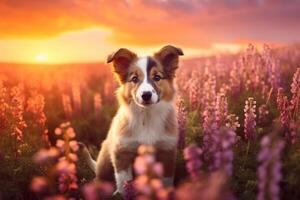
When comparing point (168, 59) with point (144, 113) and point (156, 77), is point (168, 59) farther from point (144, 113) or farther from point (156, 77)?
point (144, 113)

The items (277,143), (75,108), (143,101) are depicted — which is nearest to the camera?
(277,143)

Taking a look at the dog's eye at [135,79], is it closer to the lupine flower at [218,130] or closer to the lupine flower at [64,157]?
the lupine flower at [218,130]

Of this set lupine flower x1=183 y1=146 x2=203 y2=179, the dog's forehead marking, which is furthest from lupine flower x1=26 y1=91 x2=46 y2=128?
lupine flower x1=183 y1=146 x2=203 y2=179

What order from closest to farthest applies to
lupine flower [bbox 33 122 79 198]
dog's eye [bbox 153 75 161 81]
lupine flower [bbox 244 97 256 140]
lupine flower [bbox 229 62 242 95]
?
lupine flower [bbox 33 122 79 198], dog's eye [bbox 153 75 161 81], lupine flower [bbox 244 97 256 140], lupine flower [bbox 229 62 242 95]

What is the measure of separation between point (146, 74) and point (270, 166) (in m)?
3.58

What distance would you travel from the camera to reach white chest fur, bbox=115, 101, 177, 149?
289 inches

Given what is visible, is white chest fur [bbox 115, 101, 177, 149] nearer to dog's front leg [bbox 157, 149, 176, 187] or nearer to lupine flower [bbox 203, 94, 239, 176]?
dog's front leg [bbox 157, 149, 176, 187]

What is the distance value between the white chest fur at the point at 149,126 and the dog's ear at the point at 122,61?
540 millimetres

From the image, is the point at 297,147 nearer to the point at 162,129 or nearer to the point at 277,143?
the point at 162,129

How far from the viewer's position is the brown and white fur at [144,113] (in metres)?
7.33

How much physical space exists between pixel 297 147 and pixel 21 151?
14.4 ft

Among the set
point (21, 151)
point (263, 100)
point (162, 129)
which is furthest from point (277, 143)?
point (263, 100)

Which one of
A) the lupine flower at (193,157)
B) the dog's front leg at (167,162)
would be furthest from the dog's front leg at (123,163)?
the lupine flower at (193,157)

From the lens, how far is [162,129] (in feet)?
24.6
